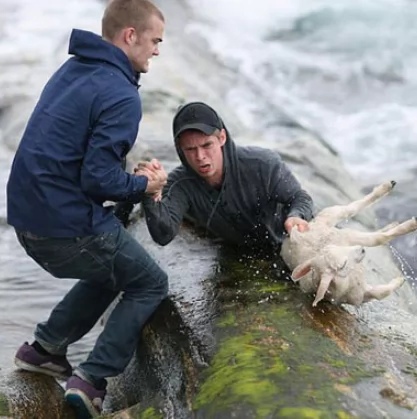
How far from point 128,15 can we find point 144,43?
0.18 m

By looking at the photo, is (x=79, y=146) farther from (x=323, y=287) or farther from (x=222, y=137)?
(x=323, y=287)

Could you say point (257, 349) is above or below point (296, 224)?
below

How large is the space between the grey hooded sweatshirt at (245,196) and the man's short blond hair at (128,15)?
3.55ft

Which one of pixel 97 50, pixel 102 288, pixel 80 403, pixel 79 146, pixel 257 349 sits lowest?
pixel 80 403

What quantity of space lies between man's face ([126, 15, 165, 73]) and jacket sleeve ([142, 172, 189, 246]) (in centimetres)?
76

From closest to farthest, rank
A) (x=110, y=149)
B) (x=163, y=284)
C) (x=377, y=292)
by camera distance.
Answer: (x=110, y=149)
(x=377, y=292)
(x=163, y=284)

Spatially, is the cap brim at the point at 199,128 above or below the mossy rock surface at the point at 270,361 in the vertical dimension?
above

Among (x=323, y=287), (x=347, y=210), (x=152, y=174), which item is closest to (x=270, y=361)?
(x=323, y=287)

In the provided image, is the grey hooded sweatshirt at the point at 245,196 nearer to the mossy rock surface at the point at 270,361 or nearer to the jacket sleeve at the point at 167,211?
the jacket sleeve at the point at 167,211

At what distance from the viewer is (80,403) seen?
496 cm

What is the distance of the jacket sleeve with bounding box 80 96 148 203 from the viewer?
4.43m

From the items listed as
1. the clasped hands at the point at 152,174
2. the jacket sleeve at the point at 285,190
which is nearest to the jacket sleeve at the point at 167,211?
the clasped hands at the point at 152,174

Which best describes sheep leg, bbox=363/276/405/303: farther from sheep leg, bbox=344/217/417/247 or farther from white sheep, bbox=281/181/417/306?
sheep leg, bbox=344/217/417/247

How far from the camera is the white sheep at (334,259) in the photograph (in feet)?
15.9
